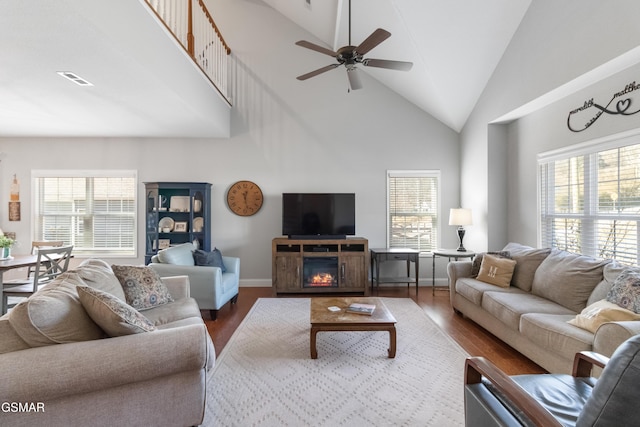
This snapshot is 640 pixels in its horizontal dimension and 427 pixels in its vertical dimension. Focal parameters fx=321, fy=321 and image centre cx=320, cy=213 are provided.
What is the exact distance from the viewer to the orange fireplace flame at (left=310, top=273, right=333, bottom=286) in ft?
16.7

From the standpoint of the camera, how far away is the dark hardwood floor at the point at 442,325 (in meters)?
2.86

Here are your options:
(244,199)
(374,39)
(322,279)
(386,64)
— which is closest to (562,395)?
(374,39)

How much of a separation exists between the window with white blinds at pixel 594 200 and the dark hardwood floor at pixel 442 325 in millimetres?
1436

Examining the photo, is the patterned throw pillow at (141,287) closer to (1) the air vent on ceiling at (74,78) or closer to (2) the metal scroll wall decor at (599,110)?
(1) the air vent on ceiling at (74,78)

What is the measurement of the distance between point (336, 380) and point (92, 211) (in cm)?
532

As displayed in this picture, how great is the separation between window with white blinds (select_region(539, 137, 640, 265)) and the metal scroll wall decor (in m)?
0.26

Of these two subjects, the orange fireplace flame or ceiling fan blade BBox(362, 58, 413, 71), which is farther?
the orange fireplace flame

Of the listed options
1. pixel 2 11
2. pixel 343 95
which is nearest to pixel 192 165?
pixel 343 95

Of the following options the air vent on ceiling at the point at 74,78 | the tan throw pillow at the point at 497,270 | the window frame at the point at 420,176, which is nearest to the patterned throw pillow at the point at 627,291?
the tan throw pillow at the point at 497,270

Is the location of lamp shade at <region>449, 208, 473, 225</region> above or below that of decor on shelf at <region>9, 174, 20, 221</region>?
below

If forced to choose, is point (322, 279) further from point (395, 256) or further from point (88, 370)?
point (88, 370)

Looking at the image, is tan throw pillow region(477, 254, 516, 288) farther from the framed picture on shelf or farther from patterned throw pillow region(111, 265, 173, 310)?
the framed picture on shelf

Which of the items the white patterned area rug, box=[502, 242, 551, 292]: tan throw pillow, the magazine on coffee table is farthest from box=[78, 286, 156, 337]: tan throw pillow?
box=[502, 242, 551, 292]: tan throw pillow

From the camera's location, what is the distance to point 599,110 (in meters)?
3.16
